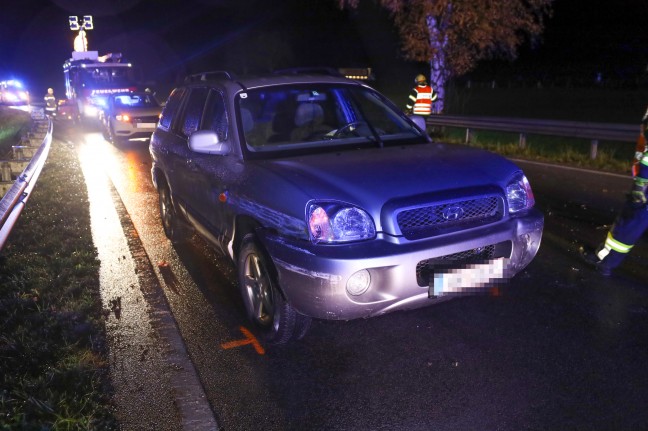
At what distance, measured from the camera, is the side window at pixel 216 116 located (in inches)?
193

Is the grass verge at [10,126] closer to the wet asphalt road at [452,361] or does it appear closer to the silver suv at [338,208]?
the silver suv at [338,208]

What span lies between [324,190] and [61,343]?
206cm

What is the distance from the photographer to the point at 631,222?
502 centimetres

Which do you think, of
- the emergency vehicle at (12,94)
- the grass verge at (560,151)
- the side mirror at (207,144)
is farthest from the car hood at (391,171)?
the emergency vehicle at (12,94)

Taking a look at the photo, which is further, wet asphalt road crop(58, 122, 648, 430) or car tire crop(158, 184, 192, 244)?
car tire crop(158, 184, 192, 244)

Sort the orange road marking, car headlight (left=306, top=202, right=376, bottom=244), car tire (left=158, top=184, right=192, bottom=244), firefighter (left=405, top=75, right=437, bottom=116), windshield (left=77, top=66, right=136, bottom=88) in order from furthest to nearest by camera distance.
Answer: windshield (left=77, top=66, right=136, bottom=88)
firefighter (left=405, top=75, right=437, bottom=116)
car tire (left=158, top=184, right=192, bottom=244)
the orange road marking
car headlight (left=306, top=202, right=376, bottom=244)

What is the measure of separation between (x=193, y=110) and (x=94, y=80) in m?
20.4

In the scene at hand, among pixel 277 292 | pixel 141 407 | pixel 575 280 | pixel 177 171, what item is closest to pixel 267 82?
pixel 177 171

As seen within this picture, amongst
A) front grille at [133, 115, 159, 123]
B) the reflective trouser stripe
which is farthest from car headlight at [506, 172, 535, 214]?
front grille at [133, 115, 159, 123]

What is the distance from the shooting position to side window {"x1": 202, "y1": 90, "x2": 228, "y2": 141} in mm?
4898

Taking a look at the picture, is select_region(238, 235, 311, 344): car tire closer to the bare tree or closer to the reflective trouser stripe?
the reflective trouser stripe

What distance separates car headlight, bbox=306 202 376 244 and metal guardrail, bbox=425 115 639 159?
8874 mm

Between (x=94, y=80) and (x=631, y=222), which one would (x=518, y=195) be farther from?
(x=94, y=80)

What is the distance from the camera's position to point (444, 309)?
4.66 metres
